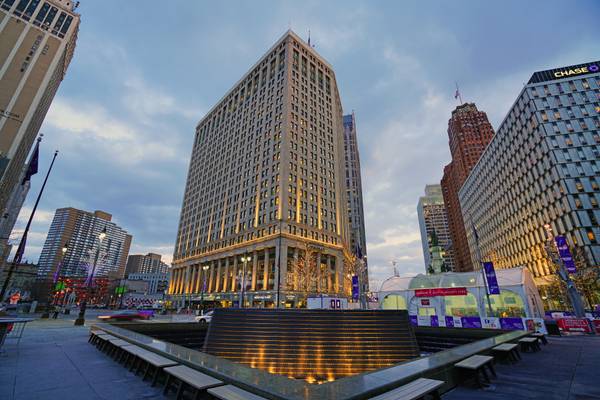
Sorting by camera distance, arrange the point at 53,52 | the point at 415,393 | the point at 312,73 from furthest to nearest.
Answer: the point at 312,73
the point at 53,52
the point at 415,393

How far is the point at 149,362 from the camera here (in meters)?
6.88

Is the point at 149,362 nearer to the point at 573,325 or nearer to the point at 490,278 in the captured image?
the point at 490,278

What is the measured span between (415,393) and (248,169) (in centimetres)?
7173

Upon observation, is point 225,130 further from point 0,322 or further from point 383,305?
point 0,322

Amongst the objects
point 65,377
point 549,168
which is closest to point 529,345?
point 65,377

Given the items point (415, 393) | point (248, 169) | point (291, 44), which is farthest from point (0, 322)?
point (291, 44)

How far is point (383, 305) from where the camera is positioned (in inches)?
1470

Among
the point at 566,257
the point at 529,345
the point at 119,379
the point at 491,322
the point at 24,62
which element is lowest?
the point at 119,379

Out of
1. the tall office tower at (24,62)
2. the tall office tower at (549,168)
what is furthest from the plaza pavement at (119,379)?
the tall office tower at (549,168)

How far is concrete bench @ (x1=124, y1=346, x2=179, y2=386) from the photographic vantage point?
6461mm

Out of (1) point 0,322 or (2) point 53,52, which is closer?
(1) point 0,322

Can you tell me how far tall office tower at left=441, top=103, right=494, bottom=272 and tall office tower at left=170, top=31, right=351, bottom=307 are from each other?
95990mm

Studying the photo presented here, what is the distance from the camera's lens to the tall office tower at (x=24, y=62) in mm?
43156

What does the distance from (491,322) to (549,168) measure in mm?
55568
